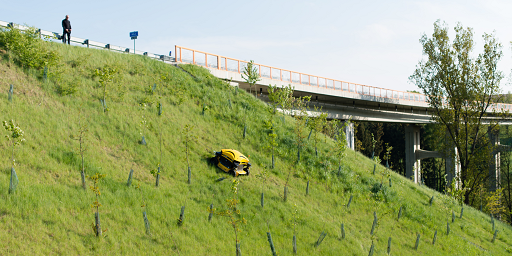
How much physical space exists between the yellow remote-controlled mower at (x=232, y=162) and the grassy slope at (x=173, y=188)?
0.43 metres

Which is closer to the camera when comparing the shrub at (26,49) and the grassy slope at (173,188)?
the grassy slope at (173,188)

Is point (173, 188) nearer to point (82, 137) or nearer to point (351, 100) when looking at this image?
point (82, 137)

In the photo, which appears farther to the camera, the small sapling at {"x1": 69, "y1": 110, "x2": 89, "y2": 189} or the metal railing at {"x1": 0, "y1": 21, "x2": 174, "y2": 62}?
the metal railing at {"x1": 0, "y1": 21, "x2": 174, "y2": 62}

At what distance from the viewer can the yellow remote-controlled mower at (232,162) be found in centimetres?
1450

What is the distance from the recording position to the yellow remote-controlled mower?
14.5m

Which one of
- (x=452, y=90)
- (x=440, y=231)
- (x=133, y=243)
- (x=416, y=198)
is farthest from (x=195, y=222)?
(x=452, y=90)

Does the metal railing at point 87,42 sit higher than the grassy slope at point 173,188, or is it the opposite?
the metal railing at point 87,42

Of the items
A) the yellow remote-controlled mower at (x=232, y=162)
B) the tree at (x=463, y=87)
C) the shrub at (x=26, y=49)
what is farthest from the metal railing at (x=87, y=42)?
the tree at (x=463, y=87)

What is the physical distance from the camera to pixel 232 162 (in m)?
14.5

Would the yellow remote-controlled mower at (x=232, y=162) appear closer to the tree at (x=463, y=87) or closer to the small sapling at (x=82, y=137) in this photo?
the small sapling at (x=82, y=137)

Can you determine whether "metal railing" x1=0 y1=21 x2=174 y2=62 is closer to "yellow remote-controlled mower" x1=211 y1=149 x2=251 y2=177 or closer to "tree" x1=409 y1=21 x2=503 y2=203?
"yellow remote-controlled mower" x1=211 y1=149 x2=251 y2=177

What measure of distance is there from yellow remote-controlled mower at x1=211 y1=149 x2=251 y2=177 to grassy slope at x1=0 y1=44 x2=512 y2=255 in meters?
0.43

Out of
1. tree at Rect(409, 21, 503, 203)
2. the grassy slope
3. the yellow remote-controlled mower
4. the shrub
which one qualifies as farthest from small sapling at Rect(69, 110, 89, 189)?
tree at Rect(409, 21, 503, 203)

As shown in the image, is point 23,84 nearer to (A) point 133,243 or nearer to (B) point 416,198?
(A) point 133,243
